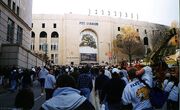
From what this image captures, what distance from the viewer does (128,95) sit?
6207mm

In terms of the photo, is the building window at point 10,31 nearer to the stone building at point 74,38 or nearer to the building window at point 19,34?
the building window at point 19,34

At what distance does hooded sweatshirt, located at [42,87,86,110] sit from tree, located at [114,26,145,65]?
79920 millimetres

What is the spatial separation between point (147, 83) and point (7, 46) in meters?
27.0

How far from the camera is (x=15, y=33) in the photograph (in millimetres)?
36969

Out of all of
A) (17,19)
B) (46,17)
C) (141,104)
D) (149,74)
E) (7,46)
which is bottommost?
(141,104)

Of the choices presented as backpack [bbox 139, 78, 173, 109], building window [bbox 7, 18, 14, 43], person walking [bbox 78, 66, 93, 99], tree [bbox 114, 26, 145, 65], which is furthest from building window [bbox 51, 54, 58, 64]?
backpack [bbox 139, 78, 173, 109]

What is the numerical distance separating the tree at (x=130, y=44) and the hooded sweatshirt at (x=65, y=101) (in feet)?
262

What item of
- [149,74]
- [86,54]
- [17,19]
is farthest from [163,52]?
[86,54]

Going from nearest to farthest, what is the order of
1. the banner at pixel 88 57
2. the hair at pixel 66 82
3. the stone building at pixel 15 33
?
the hair at pixel 66 82 < the stone building at pixel 15 33 < the banner at pixel 88 57

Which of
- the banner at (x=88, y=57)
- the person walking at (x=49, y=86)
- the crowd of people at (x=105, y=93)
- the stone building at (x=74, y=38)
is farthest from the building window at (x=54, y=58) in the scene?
the crowd of people at (x=105, y=93)

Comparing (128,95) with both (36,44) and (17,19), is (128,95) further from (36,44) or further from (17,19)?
(36,44)

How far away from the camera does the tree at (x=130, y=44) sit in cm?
8488

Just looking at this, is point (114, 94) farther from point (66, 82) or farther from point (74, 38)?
point (74, 38)

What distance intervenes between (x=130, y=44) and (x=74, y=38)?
47.6 feet
